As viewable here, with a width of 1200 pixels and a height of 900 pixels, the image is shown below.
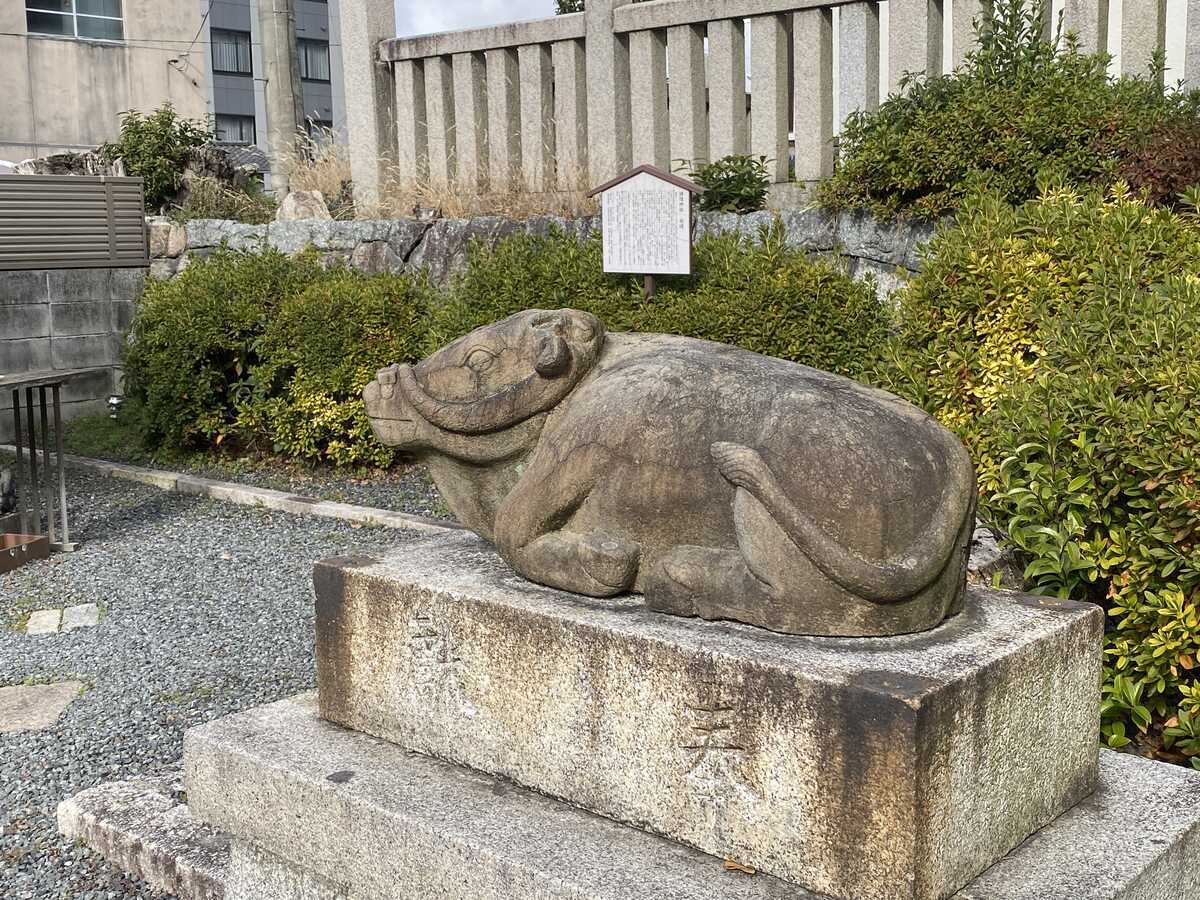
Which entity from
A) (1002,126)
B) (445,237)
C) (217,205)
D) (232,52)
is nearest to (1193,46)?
(1002,126)

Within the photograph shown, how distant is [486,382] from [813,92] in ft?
17.7

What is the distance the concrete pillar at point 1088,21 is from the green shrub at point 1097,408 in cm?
250

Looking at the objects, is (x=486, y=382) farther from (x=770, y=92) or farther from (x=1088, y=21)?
(x=770, y=92)

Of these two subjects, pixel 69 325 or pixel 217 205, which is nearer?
pixel 69 325

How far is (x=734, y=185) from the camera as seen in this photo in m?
7.83

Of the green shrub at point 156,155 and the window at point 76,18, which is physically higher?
the window at point 76,18

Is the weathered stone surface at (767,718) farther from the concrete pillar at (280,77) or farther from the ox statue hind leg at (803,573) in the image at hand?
the concrete pillar at (280,77)

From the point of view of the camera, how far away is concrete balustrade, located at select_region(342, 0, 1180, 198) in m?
7.41

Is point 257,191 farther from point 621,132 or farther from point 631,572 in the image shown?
point 631,572

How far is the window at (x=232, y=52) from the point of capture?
125 feet

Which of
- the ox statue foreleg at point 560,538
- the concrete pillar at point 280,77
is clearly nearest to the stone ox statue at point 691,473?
the ox statue foreleg at point 560,538

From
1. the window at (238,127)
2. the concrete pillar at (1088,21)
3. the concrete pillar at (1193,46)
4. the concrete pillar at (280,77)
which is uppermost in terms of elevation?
the window at (238,127)

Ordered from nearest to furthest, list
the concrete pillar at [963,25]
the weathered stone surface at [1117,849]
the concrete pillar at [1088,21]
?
the weathered stone surface at [1117,849], the concrete pillar at [1088,21], the concrete pillar at [963,25]

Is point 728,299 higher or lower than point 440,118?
lower
